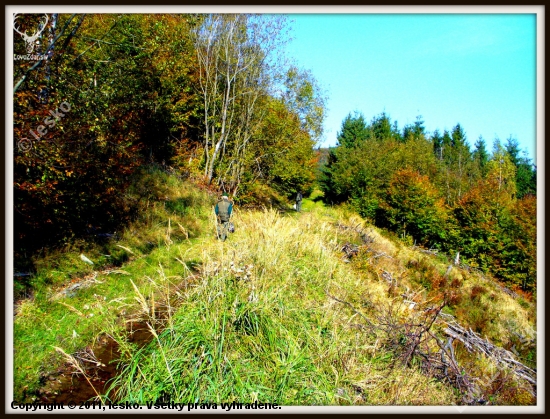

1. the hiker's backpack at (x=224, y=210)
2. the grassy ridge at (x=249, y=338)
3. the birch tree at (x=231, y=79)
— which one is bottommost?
the grassy ridge at (x=249, y=338)

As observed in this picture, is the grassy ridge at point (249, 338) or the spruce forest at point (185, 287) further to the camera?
the spruce forest at point (185, 287)

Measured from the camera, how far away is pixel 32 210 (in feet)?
23.1

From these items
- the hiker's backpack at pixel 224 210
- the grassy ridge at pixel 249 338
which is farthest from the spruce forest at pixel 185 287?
the hiker's backpack at pixel 224 210

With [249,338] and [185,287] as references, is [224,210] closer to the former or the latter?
[185,287]

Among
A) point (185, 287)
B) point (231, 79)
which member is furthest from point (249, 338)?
point (231, 79)

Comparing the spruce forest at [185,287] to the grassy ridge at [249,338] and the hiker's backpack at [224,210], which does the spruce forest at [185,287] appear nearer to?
the grassy ridge at [249,338]

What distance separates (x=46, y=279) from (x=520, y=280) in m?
25.0

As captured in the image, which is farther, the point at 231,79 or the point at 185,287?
the point at 231,79

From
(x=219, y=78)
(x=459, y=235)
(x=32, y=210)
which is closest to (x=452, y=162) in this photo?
(x=459, y=235)

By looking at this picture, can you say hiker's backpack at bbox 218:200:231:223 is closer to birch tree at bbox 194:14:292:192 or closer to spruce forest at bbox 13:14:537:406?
spruce forest at bbox 13:14:537:406
